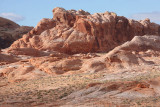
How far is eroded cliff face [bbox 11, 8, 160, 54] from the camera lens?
52719 mm

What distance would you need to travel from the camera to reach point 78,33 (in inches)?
2110

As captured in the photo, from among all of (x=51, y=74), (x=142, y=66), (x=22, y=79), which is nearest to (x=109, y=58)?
(x=142, y=66)

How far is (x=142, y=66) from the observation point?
94.8 ft

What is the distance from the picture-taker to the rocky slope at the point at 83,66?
16938mm

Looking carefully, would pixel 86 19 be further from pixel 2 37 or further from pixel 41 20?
pixel 2 37

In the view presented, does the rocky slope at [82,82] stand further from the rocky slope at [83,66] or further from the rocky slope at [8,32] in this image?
the rocky slope at [8,32]

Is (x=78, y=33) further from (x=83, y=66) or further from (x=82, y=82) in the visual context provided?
(x=82, y=82)

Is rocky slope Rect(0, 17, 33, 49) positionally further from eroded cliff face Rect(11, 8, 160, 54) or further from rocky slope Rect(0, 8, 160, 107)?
rocky slope Rect(0, 8, 160, 107)

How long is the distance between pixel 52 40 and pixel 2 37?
999 inches

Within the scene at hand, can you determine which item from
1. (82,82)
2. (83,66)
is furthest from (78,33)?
(82,82)

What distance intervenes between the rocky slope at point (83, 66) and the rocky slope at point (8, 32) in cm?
1890

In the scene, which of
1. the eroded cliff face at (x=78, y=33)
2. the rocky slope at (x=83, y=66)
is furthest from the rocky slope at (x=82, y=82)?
the eroded cliff face at (x=78, y=33)

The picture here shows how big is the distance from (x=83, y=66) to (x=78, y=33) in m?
24.6

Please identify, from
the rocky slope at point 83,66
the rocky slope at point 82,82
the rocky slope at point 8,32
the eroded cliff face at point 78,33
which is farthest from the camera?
the rocky slope at point 8,32
